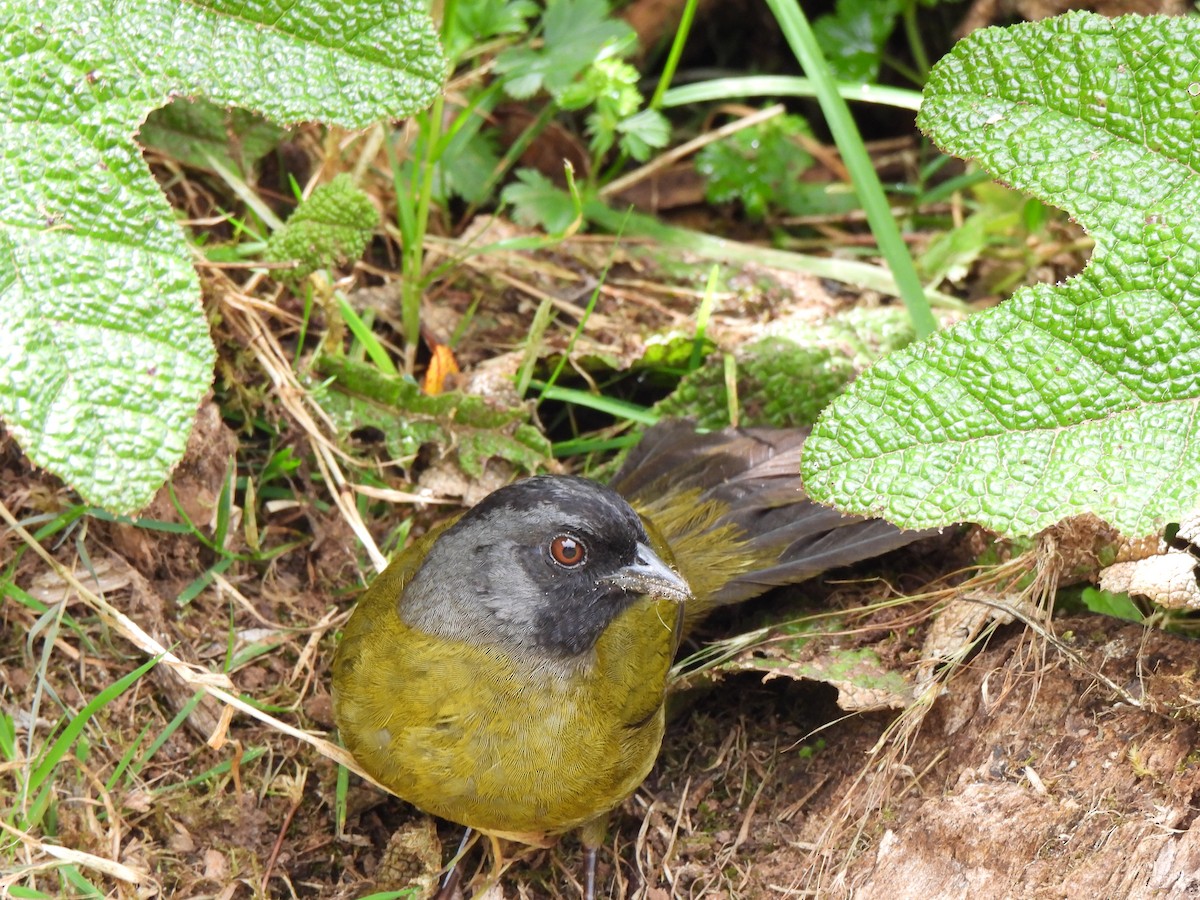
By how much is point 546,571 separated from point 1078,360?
145 cm

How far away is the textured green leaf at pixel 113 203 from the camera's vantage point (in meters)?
2.40

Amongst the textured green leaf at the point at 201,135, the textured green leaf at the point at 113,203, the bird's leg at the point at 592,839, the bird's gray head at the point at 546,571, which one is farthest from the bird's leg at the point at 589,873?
the textured green leaf at the point at 201,135

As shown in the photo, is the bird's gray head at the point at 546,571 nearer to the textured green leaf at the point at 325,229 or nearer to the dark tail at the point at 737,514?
the dark tail at the point at 737,514

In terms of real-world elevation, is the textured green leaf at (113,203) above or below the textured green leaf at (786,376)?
above

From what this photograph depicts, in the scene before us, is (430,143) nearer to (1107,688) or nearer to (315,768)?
(315,768)

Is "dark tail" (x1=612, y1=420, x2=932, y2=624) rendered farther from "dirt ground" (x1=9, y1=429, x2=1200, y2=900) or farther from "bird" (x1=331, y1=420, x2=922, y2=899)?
"dirt ground" (x1=9, y1=429, x2=1200, y2=900)

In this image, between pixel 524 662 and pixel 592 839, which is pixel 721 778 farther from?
pixel 524 662

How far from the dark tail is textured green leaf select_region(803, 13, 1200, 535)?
2.81ft

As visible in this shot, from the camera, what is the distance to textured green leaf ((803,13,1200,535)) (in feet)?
8.36

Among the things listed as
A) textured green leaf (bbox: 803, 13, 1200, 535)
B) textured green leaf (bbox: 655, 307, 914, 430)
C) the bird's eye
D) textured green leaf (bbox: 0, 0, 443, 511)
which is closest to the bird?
the bird's eye

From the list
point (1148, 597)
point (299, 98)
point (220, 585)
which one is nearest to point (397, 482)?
point (220, 585)

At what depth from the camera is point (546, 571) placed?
130 inches

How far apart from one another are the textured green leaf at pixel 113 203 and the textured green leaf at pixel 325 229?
98 centimetres

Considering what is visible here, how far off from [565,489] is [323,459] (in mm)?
995
